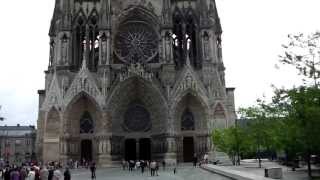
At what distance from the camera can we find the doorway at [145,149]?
42000mm

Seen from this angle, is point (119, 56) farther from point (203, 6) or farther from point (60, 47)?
point (203, 6)

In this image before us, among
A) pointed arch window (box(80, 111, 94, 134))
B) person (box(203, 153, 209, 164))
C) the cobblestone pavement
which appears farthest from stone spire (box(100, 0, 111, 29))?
the cobblestone pavement

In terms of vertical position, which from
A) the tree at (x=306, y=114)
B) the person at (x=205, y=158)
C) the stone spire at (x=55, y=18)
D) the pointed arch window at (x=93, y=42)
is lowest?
the person at (x=205, y=158)

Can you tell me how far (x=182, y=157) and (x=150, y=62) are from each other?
959cm

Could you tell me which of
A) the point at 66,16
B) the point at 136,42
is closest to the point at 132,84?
the point at 136,42

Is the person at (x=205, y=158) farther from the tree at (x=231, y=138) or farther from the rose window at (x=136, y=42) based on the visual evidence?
the rose window at (x=136, y=42)

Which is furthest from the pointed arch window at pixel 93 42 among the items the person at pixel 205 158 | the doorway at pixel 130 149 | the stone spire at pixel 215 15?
the person at pixel 205 158

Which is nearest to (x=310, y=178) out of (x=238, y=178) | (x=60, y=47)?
(x=238, y=178)

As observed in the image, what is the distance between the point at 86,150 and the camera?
4134 cm

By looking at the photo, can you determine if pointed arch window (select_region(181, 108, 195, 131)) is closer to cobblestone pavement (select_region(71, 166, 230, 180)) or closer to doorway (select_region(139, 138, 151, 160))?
doorway (select_region(139, 138, 151, 160))

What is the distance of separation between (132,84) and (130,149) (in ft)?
20.2

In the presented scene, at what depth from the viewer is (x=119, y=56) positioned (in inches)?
1721

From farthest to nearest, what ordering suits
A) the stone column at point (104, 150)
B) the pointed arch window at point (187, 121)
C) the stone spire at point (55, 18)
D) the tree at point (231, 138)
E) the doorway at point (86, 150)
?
the stone spire at point (55, 18) → the pointed arch window at point (187, 121) → the doorway at point (86, 150) → the stone column at point (104, 150) → the tree at point (231, 138)

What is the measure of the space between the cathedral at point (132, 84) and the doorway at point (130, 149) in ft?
0.31
